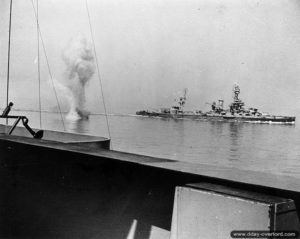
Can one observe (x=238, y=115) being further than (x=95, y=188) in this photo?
Yes

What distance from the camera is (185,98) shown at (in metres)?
185

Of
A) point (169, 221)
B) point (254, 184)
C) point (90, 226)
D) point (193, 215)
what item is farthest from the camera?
point (90, 226)

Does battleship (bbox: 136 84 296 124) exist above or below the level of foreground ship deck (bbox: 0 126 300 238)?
above

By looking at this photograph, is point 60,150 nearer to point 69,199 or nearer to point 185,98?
point 69,199

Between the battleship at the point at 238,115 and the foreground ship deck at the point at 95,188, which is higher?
the battleship at the point at 238,115

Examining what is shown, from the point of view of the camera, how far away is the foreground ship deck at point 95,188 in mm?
3045

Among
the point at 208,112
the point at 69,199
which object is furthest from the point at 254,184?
the point at 208,112

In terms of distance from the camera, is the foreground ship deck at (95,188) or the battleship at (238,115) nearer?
the foreground ship deck at (95,188)

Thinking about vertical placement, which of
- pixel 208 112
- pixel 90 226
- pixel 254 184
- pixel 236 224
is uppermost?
pixel 208 112

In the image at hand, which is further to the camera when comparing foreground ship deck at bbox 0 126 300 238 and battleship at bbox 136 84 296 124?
battleship at bbox 136 84 296 124

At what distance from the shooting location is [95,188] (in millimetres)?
3809

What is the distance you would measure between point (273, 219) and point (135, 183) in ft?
5.37

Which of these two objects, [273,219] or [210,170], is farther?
[210,170]

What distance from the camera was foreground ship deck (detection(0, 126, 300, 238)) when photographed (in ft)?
9.99
